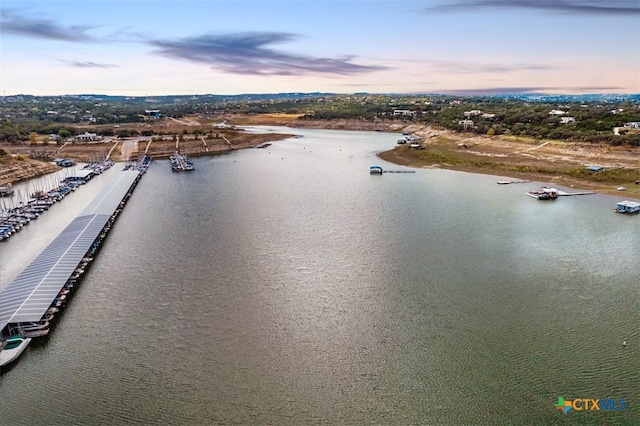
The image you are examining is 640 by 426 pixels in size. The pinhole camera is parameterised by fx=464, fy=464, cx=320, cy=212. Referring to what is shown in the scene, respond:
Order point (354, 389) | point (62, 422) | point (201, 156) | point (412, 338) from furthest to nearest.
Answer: point (201, 156), point (412, 338), point (354, 389), point (62, 422)

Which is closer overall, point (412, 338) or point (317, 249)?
point (412, 338)

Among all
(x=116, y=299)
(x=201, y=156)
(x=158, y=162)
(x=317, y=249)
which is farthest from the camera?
(x=201, y=156)

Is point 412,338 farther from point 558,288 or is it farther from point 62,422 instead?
point 62,422

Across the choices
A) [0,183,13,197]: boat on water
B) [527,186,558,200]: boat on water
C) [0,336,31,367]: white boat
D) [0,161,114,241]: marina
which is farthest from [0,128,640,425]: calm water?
[0,183,13,197]: boat on water

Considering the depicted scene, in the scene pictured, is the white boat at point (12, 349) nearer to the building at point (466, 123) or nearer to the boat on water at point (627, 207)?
the boat on water at point (627, 207)

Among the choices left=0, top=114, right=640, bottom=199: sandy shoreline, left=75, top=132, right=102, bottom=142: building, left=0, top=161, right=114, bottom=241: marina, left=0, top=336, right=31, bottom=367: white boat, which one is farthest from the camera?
left=75, top=132, right=102, bottom=142: building

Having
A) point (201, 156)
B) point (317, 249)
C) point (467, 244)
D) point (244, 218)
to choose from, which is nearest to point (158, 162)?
point (201, 156)

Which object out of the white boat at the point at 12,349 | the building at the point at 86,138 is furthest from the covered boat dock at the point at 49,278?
the building at the point at 86,138

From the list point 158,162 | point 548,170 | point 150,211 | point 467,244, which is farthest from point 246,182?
point 548,170

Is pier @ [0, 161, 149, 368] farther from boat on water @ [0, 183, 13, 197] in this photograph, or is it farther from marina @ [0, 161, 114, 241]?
boat on water @ [0, 183, 13, 197]
